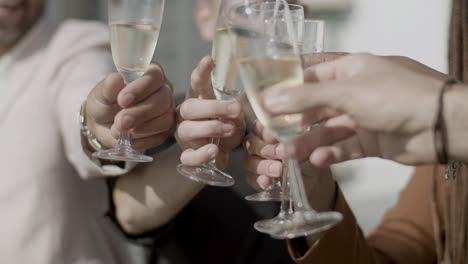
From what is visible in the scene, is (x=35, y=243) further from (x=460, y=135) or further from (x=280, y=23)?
(x=460, y=135)

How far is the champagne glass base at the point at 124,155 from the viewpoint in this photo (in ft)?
4.06

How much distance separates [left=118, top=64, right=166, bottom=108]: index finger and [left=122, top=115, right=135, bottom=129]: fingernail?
0.9 inches

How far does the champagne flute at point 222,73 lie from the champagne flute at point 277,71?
139 mm

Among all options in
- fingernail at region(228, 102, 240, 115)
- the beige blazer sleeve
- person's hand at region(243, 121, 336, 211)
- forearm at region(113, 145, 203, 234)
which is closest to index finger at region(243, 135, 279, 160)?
person's hand at region(243, 121, 336, 211)

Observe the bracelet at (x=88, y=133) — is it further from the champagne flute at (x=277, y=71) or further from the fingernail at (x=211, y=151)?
the champagne flute at (x=277, y=71)

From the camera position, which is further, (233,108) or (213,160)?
(213,160)

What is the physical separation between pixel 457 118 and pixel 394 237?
0.88 metres

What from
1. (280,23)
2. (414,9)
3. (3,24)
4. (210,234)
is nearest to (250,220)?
(210,234)

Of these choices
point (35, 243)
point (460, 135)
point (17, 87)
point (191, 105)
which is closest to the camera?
point (460, 135)

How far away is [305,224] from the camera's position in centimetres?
97

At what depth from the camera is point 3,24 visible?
2176 millimetres

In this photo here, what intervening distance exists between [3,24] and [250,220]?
115cm

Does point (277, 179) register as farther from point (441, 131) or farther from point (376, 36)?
point (376, 36)

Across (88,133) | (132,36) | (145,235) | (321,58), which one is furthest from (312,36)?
(145,235)
